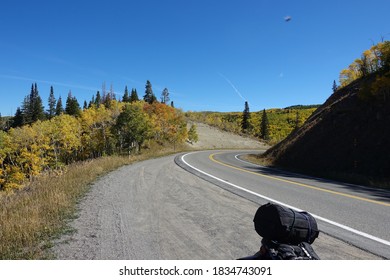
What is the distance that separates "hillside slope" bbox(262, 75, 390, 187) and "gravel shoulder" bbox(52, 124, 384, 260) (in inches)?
383

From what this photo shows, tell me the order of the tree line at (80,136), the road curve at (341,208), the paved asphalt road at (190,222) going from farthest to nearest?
the tree line at (80,136) < the road curve at (341,208) < the paved asphalt road at (190,222)

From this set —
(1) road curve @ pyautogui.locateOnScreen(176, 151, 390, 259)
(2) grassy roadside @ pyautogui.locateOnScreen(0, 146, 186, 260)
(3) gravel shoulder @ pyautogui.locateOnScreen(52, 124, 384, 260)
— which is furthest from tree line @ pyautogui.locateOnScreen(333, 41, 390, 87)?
(2) grassy roadside @ pyautogui.locateOnScreen(0, 146, 186, 260)

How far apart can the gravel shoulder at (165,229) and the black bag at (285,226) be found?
1.60m

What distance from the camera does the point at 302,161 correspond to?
2292cm

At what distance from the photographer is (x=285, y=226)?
2.85 m

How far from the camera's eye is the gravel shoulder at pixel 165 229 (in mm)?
4461

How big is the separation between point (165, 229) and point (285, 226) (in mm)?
3201

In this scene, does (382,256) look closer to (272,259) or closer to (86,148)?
(272,259)

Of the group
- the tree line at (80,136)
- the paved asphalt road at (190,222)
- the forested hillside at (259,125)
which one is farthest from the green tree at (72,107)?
the paved asphalt road at (190,222)

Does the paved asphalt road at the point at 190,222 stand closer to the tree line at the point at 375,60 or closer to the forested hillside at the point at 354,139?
the forested hillside at the point at 354,139

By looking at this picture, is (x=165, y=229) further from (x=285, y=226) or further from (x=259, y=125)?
(x=259, y=125)

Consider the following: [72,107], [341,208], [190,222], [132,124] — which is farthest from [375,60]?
[72,107]

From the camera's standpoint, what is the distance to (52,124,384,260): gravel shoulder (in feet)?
14.6

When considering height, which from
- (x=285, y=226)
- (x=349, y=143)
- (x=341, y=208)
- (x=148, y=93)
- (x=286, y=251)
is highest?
(x=148, y=93)
